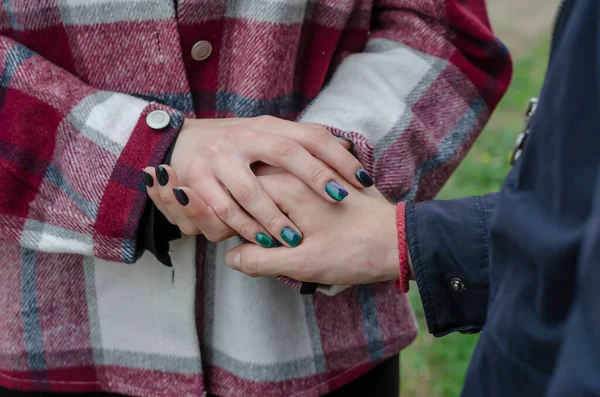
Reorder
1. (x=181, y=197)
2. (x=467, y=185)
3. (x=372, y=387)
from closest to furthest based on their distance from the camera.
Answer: (x=181, y=197)
(x=372, y=387)
(x=467, y=185)

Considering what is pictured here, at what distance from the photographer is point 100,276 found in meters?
1.16

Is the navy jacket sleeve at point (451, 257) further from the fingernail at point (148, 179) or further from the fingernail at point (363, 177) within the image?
the fingernail at point (148, 179)

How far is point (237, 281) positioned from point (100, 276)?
0.70ft

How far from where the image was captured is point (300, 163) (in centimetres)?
99

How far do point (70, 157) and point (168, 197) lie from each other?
179 millimetres

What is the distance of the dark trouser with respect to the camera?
122 centimetres

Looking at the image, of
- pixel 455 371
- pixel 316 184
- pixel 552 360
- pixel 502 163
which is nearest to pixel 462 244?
pixel 316 184

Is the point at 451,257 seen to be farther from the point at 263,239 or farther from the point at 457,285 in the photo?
the point at 263,239

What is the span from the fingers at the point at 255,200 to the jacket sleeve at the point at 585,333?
0.55 metres

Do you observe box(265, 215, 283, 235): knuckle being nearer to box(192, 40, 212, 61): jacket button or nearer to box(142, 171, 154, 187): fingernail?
box(142, 171, 154, 187): fingernail

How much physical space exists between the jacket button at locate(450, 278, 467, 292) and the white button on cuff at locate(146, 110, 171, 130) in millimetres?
431

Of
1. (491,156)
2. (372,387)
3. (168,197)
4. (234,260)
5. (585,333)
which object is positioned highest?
(585,333)

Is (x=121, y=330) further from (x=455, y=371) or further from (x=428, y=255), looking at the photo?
(x=455, y=371)

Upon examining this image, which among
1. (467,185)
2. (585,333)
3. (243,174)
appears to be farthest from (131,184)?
(467,185)
